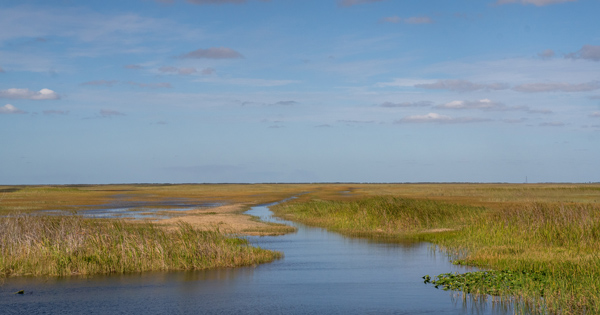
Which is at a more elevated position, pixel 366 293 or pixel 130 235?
pixel 130 235

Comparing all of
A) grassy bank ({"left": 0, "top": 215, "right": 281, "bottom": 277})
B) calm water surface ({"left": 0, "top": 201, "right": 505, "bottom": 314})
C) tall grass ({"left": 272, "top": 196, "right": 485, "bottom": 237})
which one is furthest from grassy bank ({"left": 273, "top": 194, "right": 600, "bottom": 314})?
grassy bank ({"left": 0, "top": 215, "right": 281, "bottom": 277})

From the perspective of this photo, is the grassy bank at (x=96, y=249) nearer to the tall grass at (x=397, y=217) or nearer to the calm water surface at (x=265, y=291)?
the calm water surface at (x=265, y=291)

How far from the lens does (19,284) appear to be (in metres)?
23.0

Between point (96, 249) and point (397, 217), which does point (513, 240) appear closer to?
point (397, 217)

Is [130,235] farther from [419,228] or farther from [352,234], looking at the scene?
[419,228]

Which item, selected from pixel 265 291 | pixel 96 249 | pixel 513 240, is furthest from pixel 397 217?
pixel 96 249

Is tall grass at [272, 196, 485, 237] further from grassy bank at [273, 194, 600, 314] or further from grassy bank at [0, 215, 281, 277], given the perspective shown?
grassy bank at [0, 215, 281, 277]

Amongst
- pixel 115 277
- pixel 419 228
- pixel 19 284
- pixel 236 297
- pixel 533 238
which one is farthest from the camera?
pixel 419 228

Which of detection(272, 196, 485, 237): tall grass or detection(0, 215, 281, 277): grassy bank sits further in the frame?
detection(272, 196, 485, 237): tall grass

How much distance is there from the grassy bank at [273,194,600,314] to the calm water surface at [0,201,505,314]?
1.51 meters

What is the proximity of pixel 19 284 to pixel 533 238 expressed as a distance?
24891mm

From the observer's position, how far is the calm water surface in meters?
19.0

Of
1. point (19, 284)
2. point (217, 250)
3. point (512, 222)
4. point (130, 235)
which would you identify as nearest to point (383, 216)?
point (512, 222)

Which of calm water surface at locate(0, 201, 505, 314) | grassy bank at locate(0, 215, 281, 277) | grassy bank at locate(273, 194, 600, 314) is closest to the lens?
grassy bank at locate(273, 194, 600, 314)
